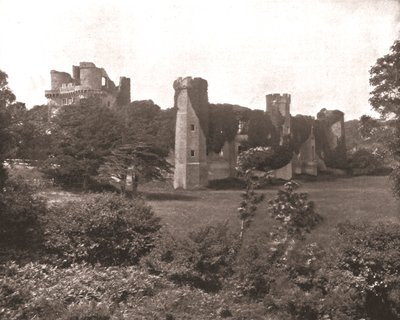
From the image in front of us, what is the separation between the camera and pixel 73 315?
1078 cm

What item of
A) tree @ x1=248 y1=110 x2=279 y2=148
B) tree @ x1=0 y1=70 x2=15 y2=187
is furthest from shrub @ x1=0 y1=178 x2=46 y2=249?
tree @ x1=248 y1=110 x2=279 y2=148

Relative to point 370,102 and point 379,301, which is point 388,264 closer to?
point 379,301

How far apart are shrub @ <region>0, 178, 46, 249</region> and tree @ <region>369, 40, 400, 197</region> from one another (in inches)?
544

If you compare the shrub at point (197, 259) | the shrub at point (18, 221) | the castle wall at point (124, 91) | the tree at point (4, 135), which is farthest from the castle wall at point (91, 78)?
the shrub at point (197, 259)

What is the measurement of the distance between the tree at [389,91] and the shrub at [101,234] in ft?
32.4

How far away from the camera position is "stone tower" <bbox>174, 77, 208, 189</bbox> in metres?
40.9

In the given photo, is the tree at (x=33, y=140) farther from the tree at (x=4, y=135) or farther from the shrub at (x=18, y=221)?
the shrub at (x=18, y=221)

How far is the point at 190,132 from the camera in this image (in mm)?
41688

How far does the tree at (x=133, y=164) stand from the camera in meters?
30.6

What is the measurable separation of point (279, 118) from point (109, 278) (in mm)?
40411

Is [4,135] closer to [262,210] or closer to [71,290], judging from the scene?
[71,290]

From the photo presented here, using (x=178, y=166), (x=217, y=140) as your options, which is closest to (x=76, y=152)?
(x=178, y=166)

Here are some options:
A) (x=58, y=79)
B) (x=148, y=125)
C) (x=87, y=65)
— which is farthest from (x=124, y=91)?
(x=148, y=125)

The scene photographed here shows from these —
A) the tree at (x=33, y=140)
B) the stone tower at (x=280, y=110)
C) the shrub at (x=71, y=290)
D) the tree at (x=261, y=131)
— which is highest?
the stone tower at (x=280, y=110)
